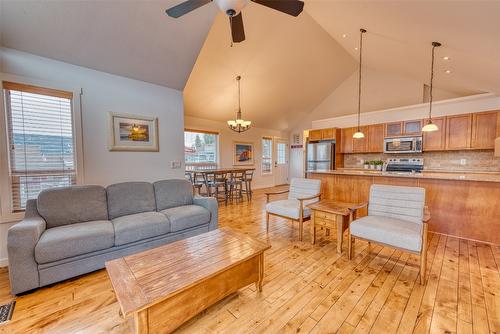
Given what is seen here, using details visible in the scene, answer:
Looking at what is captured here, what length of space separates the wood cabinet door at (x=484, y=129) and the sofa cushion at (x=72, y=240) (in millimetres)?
6634

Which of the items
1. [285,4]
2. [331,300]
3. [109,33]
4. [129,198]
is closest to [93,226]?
[129,198]

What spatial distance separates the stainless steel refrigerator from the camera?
20.1 feet

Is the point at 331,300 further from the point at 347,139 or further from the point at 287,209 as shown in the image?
the point at 347,139

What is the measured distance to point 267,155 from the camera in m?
8.29

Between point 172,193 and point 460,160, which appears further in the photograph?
point 460,160

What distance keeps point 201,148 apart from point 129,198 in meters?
3.66

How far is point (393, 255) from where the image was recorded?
2545mm

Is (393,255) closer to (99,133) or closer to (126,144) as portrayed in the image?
(126,144)

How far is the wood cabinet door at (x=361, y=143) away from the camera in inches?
228

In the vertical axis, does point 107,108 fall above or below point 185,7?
below

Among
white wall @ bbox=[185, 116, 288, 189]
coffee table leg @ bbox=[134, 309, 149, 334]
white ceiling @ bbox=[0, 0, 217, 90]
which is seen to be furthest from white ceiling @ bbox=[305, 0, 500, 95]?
white wall @ bbox=[185, 116, 288, 189]

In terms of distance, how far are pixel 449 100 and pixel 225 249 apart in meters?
6.05

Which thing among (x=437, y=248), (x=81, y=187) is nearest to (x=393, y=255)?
(x=437, y=248)

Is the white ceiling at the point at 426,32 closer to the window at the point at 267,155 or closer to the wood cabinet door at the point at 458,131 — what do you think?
Result: the wood cabinet door at the point at 458,131
